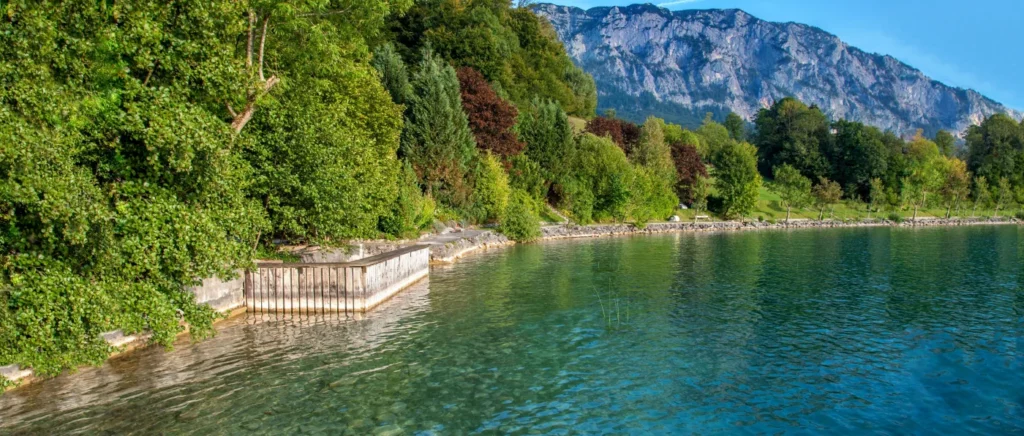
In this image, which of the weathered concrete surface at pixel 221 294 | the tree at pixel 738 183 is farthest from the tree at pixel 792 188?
the weathered concrete surface at pixel 221 294

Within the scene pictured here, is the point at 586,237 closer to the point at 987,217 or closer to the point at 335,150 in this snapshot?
the point at 335,150

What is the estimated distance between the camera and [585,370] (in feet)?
56.2

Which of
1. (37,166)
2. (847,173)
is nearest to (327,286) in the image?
(37,166)

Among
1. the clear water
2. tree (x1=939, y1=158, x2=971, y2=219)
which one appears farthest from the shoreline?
tree (x1=939, y1=158, x2=971, y2=219)

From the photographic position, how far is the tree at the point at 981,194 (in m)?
128

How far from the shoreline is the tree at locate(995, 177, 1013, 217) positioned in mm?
8350

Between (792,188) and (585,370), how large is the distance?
106 m

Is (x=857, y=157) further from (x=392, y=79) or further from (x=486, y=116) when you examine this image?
(x=392, y=79)

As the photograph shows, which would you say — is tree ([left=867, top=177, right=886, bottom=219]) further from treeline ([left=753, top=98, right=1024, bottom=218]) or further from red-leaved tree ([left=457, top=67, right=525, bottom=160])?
red-leaved tree ([left=457, top=67, right=525, bottom=160])

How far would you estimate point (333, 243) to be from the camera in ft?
94.6

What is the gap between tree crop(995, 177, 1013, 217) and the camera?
422 feet

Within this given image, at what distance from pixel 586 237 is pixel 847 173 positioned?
3533 inches

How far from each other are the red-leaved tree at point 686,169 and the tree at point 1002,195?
72391mm

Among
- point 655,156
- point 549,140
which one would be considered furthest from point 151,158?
point 655,156
